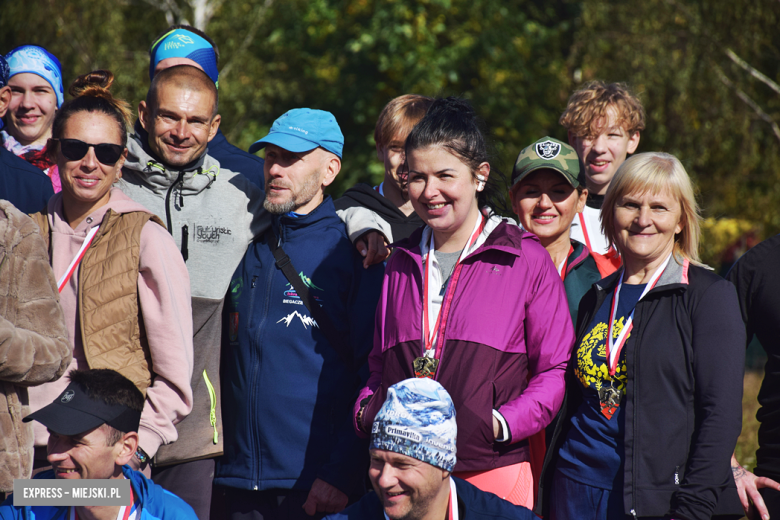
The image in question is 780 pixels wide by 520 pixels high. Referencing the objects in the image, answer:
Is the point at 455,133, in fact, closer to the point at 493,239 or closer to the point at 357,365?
the point at 493,239

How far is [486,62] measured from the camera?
16062 mm

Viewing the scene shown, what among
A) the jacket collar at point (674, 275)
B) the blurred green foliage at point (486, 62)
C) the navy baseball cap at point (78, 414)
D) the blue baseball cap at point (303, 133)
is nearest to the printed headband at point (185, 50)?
the blue baseball cap at point (303, 133)

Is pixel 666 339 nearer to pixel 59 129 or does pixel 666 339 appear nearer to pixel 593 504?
pixel 593 504

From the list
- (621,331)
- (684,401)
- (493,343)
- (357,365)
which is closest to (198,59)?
(357,365)

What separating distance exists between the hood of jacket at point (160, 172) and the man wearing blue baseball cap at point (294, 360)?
37 centimetres

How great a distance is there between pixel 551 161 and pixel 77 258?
2.36 m

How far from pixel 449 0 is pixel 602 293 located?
43.6 feet

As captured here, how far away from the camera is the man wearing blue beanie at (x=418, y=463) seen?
2.67 meters

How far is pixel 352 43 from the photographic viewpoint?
15648 millimetres

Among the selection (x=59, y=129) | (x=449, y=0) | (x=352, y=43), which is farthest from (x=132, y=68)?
(x=59, y=129)

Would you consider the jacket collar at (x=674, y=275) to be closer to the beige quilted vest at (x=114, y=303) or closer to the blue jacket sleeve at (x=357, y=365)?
the blue jacket sleeve at (x=357, y=365)

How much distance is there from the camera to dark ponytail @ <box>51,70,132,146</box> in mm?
3625

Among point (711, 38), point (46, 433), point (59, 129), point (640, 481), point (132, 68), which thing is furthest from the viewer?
point (132, 68)

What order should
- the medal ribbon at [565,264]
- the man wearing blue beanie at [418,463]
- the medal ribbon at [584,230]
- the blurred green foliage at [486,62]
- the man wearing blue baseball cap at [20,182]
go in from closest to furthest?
the man wearing blue beanie at [418,463]
the man wearing blue baseball cap at [20,182]
the medal ribbon at [565,264]
the medal ribbon at [584,230]
the blurred green foliage at [486,62]
